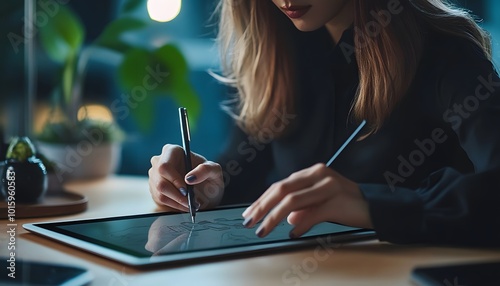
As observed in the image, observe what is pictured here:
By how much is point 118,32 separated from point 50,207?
77cm

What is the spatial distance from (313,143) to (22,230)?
0.55m

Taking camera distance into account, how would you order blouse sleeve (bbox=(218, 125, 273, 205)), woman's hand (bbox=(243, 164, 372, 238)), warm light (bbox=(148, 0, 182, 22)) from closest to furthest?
woman's hand (bbox=(243, 164, 372, 238))
blouse sleeve (bbox=(218, 125, 273, 205))
warm light (bbox=(148, 0, 182, 22))

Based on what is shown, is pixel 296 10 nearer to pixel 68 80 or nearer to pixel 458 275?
pixel 458 275

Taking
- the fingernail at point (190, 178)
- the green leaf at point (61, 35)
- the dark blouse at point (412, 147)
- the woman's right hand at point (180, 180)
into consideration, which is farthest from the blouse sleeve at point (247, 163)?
the green leaf at point (61, 35)

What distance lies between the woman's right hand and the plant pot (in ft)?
1.71

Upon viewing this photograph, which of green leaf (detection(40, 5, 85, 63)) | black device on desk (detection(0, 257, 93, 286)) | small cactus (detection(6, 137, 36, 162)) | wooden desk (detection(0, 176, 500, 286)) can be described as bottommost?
wooden desk (detection(0, 176, 500, 286))

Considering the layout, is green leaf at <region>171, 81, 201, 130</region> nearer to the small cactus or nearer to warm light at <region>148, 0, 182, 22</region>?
warm light at <region>148, 0, 182, 22</region>

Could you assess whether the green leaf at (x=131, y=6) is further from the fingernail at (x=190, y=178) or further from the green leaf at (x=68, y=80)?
the fingernail at (x=190, y=178)

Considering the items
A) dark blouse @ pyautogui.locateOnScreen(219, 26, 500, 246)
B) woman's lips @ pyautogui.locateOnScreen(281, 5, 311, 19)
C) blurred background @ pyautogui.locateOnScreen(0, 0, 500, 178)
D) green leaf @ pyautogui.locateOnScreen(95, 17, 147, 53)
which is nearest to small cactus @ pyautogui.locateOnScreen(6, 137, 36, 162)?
dark blouse @ pyautogui.locateOnScreen(219, 26, 500, 246)

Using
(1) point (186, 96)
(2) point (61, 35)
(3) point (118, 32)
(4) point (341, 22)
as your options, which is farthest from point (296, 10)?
(2) point (61, 35)

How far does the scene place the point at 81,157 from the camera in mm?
1515

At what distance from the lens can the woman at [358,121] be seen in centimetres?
76

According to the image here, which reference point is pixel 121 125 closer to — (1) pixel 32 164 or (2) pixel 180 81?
(2) pixel 180 81

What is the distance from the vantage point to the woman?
0.76 m
